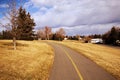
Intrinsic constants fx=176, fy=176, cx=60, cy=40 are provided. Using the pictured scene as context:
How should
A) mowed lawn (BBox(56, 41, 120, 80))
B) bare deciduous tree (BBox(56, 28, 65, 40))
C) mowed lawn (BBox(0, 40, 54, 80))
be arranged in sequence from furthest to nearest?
bare deciduous tree (BBox(56, 28, 65, 40))
mowed lawn (BBox(56, 41, 120, 80))
mowed lawn (BBox(0, 40, 54, 80))

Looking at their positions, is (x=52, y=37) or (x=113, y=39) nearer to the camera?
(x=113, y=39)

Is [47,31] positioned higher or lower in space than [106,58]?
higher

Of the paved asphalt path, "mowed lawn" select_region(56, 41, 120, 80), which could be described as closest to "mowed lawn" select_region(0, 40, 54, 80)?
the paved asphalt path

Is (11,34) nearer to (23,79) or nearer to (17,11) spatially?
(17,11)

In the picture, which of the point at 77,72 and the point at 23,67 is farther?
the point at 23,67

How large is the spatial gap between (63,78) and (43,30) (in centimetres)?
12121

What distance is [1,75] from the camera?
12.4 m

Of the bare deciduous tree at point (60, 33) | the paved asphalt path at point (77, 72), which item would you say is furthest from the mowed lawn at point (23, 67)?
the bare deciduous tree at point (60, 33)

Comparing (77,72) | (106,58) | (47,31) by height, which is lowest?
(106,58)

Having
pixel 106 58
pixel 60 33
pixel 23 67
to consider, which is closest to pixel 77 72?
pixel 23 67

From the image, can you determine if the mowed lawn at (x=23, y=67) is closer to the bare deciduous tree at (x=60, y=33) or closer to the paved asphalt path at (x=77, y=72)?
the paved asphalt path at (x=77, y=72)

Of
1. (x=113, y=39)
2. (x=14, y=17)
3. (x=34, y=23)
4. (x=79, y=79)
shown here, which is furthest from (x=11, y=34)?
(x=113, y=39)

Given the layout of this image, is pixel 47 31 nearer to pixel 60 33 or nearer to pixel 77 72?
pixel 60 33

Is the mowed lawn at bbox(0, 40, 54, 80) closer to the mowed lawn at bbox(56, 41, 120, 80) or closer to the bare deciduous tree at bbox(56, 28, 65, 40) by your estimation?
the mowed lawn at bbox(56, 41, 120, 80)
